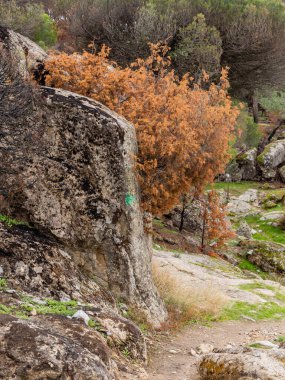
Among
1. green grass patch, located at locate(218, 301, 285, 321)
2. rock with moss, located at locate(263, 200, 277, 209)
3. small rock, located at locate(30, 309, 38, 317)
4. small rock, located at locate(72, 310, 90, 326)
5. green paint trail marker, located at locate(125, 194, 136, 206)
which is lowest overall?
green grass patch, located at locate(218, 301, 285, 321)

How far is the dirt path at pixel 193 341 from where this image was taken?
870 cm

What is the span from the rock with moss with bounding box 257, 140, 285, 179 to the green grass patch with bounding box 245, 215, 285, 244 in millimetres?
10123

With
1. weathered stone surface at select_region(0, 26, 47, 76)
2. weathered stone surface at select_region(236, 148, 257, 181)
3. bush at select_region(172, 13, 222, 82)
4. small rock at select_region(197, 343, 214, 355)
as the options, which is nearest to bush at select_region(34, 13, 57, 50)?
bush at select_region(172, 13, 222, 82)

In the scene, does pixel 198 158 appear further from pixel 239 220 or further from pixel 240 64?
pixel 240 64

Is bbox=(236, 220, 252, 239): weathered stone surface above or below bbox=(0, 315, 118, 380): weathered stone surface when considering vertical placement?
below

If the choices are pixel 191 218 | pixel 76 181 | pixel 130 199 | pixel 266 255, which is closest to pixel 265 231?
pixel 266 255

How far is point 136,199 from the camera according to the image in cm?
1163

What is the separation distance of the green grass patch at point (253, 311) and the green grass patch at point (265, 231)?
45.8 ft

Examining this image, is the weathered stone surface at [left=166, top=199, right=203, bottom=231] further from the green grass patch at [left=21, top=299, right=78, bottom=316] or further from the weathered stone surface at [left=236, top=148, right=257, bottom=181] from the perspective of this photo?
the green grass patch at [left=21, top=299, right=78, bottom=316]

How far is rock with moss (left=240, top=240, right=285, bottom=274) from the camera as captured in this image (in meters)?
24.1

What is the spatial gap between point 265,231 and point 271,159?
13737 millimetres

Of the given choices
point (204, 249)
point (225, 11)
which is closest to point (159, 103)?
point (204, 249)

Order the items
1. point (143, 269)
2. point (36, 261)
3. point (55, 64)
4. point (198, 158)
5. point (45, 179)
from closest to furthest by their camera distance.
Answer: point (36, 261) < point (45, 179) < point (143, 269) < point (55, 64) < point (198, 158)

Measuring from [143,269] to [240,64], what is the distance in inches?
1315
